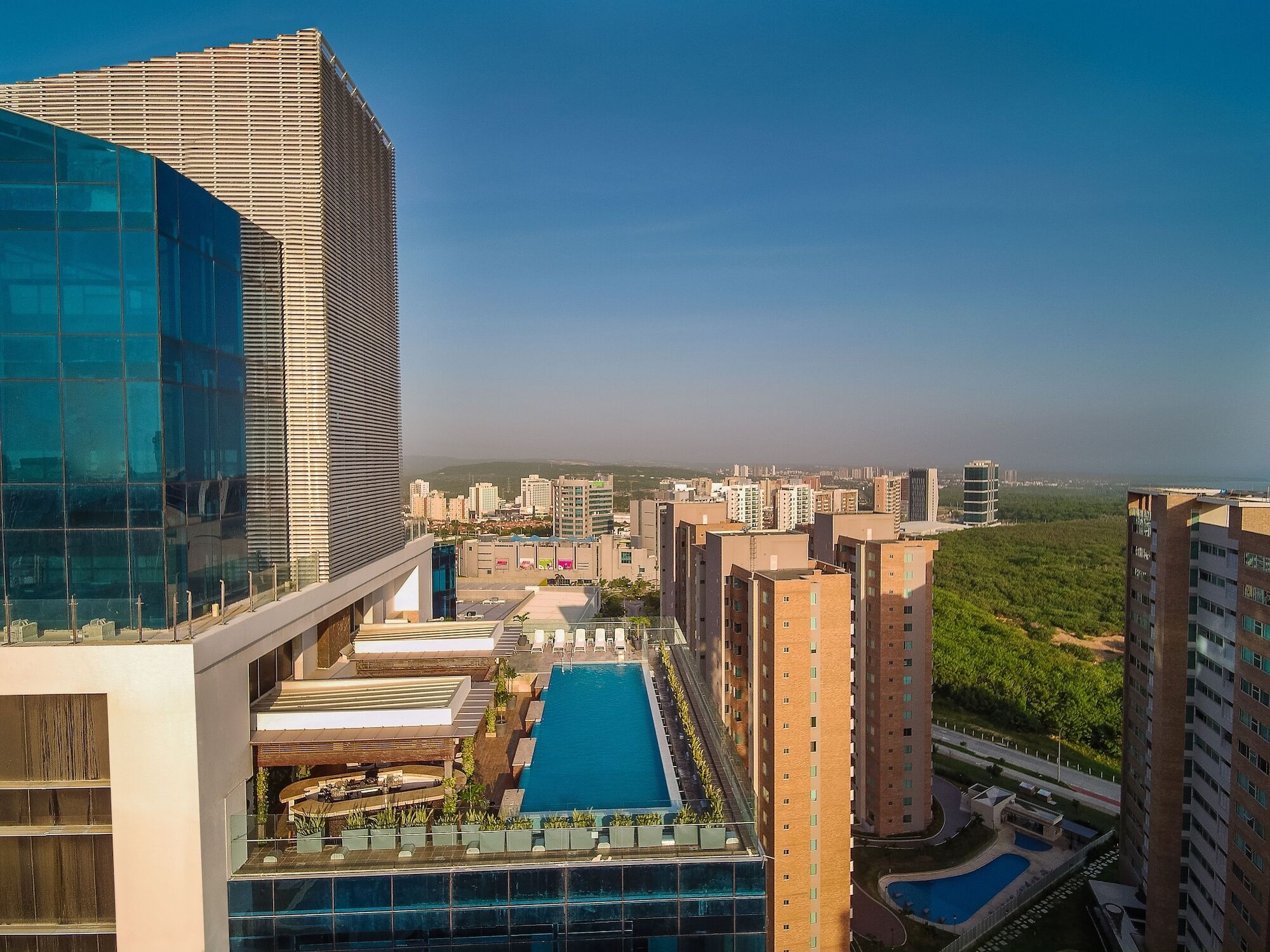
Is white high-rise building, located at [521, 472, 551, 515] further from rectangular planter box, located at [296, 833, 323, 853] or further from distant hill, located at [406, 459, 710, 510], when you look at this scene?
rectangular planter box, located at [296, 833, 323, 853]

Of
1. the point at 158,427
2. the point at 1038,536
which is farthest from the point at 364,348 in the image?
the point at 1038,536

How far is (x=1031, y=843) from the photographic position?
20.7 m

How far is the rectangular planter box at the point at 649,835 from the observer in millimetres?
7293

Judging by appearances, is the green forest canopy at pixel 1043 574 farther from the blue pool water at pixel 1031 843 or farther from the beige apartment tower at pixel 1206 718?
the beige apartment tower at pixel 1206 718

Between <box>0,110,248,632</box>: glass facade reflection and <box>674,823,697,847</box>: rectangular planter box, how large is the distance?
5.19m

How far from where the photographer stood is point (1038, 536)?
225ft

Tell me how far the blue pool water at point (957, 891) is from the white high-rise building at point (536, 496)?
302 feet

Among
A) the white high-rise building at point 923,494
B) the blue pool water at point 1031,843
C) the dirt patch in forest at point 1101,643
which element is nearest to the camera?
the blue pool water at point 1031,843

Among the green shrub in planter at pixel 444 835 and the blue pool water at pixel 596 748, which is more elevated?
the green shrub in planter at pixel 444 835

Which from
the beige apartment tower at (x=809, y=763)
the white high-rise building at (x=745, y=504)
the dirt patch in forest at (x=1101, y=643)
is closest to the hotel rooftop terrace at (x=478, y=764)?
the beige apartment tower at (x=809, y=763)

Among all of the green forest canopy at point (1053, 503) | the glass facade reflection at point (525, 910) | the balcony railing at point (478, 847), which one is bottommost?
the green forest canopy at point (1053, 503)

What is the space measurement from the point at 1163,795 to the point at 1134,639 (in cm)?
393

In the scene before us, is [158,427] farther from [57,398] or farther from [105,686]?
[105,686]

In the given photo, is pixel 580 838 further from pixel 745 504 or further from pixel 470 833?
pixel 745 504
